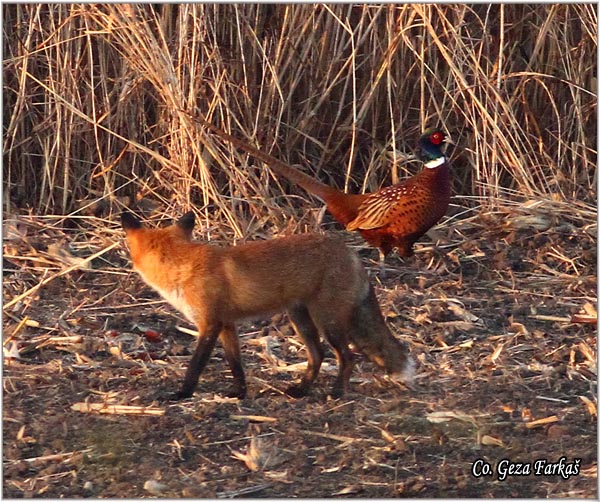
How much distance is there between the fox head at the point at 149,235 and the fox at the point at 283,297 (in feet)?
0.15

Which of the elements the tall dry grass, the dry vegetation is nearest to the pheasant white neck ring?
the dry vegetation

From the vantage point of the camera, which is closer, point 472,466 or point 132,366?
point 472,466

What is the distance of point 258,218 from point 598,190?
2.20 meters

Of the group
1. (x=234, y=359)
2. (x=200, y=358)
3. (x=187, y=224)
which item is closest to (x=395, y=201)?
(x=187, y=224)

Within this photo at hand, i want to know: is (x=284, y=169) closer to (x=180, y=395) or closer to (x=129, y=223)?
(x=129, y=223)

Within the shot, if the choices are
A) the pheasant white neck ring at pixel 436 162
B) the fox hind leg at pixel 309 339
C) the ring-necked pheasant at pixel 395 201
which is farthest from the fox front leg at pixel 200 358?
the pheasant white neck ring at pixel 436 162

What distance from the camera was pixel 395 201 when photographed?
22.7 ft

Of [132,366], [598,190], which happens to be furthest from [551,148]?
[132,366]

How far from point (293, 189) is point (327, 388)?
8.82 ft

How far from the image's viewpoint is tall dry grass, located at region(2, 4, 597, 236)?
289 inches

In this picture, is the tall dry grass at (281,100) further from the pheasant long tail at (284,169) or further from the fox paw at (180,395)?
the fox paw at (180,395)

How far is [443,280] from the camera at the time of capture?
6754mm

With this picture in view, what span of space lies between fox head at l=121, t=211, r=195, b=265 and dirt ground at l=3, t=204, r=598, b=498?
0.59m

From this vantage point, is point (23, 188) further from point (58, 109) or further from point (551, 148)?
point (551, 148)
